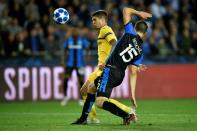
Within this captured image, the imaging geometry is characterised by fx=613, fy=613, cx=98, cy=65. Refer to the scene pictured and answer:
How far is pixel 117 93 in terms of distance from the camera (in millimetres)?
21062

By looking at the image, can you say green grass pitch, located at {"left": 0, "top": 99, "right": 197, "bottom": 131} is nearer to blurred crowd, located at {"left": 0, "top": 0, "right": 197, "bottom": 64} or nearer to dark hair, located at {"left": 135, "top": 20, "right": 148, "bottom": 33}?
dark hair, located at {"left": 135, "top": 20, "right": 148, "bottom": 33}

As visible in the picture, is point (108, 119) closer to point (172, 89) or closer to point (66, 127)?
point (66, 127)

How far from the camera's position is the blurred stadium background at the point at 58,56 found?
21.0 m

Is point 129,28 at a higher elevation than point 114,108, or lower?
higher

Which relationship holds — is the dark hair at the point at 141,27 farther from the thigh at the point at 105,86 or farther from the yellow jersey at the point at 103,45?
the thigh at the point at 105,86

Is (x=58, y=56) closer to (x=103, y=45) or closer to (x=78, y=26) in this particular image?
(x=78, y=26)

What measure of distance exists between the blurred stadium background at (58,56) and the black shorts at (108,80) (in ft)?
27.5

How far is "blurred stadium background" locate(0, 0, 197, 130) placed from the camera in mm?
21031

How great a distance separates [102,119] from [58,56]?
7.93 meters

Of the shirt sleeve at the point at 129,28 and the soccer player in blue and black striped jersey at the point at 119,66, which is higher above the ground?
the shirt sleeve at the point at 129,28

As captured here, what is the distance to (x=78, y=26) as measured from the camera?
2127 cm

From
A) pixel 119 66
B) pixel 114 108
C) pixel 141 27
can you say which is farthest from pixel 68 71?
pixel 114 108

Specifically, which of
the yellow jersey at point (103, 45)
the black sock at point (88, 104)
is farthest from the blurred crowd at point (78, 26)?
the black sock at point (88, 104)

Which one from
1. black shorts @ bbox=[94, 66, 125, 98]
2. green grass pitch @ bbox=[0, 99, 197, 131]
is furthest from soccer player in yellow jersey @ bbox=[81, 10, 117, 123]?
green grass pitch @ bbox=[0, 99, 197, 131]
